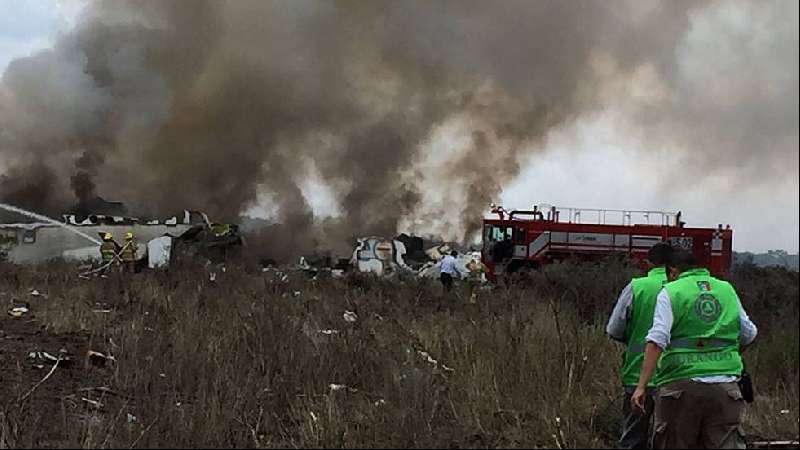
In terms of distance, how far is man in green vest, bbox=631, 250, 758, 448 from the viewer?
14.2 feet

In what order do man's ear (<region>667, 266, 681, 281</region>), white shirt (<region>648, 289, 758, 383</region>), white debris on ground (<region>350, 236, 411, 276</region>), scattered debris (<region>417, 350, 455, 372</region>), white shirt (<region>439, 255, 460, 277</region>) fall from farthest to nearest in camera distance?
white debris on ground (<region>350, 236, 411, 276</region>) → white shirt (<region>439, 255, 460, 277</region>) → scattered debris (<region>417, 350, 455, 372</region>) → man's ear (<region>667, 266, 681, 281</region>) → white shirt (<region>648, 289, 758, 383</region>)

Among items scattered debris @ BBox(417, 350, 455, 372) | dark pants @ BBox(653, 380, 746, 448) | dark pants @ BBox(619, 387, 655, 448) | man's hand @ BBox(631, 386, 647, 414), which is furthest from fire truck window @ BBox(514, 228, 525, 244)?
dark pants @ BBox(653, 380, 746, 448)

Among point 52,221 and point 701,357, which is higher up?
point 52,221

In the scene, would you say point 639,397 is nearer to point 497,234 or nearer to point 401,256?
point 497,234

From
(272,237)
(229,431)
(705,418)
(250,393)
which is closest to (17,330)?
(250,393)

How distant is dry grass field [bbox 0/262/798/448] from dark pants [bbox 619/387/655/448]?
0.14 meters

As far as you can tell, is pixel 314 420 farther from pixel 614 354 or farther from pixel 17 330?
pixel 17 330

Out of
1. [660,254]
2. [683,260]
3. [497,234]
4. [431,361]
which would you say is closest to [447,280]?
[497,234]

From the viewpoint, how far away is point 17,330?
30.7 feet

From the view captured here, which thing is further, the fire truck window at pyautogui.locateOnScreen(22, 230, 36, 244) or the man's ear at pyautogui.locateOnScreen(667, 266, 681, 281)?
the fire truck window at pyautogui.locateOnScreen(22, 230, 36, 244)

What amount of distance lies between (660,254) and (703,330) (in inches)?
27.8

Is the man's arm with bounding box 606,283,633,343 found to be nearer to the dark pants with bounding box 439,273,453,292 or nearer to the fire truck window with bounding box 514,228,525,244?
the dark pants with bounding box 439,273,453,292

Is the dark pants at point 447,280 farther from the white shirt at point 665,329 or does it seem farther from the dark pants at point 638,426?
the white shirt at point 665,329

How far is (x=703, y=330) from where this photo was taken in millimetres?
4348
